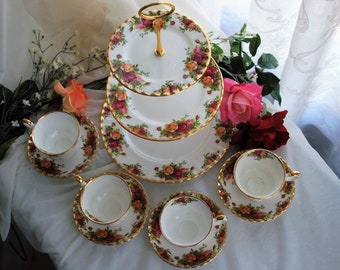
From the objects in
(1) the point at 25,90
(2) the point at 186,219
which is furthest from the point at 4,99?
(2) the point at 186,219

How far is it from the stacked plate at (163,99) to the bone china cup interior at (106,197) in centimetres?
4

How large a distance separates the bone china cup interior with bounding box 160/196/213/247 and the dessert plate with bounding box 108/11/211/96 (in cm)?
24

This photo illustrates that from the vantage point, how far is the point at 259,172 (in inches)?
29.8

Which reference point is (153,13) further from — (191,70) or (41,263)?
(41,263)

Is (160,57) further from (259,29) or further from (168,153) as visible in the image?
(259,29)

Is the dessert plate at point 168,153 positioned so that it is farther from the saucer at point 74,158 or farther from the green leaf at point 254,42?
the green leaf at point 254,42

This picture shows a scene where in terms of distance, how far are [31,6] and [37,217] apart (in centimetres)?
49

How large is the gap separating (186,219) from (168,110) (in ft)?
0.71

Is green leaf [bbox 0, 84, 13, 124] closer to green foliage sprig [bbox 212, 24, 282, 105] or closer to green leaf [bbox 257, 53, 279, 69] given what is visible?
green foliage sprig [bbox 212, 24, 282, 105]

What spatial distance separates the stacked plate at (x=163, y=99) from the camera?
609mm

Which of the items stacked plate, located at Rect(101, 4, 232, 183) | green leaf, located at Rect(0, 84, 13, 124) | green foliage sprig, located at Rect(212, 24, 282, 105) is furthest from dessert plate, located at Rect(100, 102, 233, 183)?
green leaf, located at Rect(0, 84, 13, 124)

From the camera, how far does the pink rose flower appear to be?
710 millimetres

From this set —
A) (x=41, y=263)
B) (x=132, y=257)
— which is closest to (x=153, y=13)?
(x=132, y=257)

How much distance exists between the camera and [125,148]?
81 centimetres
